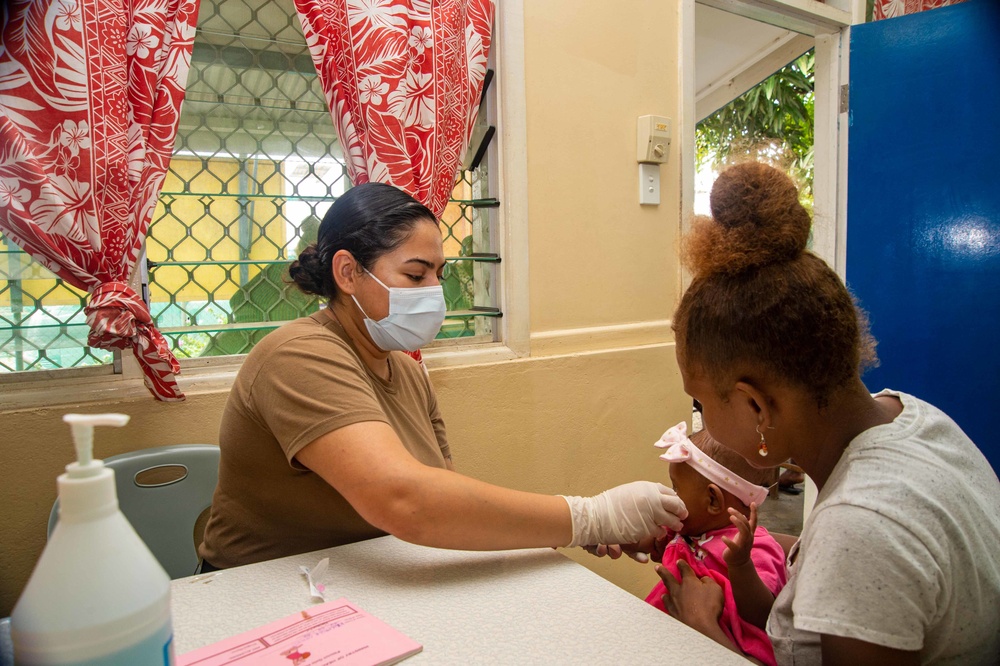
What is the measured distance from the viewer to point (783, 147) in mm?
1071

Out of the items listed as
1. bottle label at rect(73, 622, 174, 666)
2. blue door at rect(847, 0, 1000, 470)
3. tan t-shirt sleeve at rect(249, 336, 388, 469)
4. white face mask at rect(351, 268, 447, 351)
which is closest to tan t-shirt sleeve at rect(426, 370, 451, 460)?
white face mask at rect(351, 268, 447, 351)

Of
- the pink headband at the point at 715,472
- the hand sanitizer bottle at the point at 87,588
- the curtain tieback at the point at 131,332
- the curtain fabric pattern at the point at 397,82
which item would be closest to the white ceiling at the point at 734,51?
the curtain fabric pattern at the point at 397,82

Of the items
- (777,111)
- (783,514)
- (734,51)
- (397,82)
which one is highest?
(734,51)

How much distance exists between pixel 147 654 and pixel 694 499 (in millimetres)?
1209

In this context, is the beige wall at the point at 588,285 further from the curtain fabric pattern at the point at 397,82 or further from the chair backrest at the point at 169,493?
the chair backrest at the point at 169,493

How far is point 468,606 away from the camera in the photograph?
0.91 meters

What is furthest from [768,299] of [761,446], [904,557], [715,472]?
[715,472]

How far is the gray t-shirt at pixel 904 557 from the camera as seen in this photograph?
711 millimetres

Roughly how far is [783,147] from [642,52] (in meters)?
1.62

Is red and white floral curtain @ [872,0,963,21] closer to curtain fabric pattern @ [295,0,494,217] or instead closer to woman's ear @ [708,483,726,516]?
curtain fabric pattern @ [295,0,494,217]

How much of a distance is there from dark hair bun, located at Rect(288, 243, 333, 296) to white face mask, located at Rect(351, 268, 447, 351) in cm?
9

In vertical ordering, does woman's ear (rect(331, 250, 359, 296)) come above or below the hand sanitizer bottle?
above

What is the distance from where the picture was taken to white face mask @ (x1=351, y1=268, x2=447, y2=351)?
1.45m

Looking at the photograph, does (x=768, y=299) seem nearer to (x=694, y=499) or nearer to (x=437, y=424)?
(x=694, y=499)
